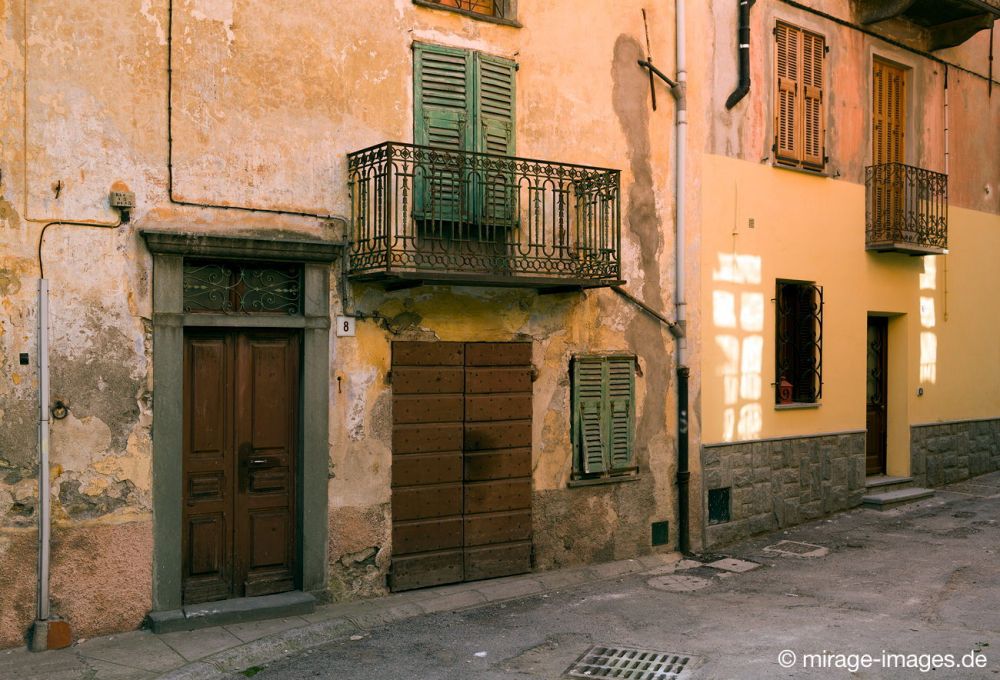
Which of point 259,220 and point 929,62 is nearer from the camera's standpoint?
point 259,220

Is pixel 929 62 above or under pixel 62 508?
above

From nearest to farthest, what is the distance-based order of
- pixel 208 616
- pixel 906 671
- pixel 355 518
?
1. pixel 906 671
2. pixel 208 616
3. pixel 355 518

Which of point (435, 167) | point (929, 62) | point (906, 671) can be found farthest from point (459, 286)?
point (929, 62)

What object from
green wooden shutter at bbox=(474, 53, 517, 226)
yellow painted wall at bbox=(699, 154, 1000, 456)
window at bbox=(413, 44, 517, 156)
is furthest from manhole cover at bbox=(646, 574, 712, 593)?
window at bbox=(413, 44, 517, 156)

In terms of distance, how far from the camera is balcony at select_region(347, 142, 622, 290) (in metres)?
8.83

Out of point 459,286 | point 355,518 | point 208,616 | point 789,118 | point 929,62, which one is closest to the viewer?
point 208,616

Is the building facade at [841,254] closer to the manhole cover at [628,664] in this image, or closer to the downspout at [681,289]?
the downspout at [681,289]

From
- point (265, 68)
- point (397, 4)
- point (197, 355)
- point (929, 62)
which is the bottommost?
point (197, 355)

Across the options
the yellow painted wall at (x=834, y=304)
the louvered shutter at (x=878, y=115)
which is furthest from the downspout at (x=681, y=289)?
the louvered shutter at (x=878, y=115)

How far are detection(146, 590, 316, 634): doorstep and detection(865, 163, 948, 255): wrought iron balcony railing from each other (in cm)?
928

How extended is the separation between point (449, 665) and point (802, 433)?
7.05 metres

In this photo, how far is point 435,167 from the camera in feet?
30.8

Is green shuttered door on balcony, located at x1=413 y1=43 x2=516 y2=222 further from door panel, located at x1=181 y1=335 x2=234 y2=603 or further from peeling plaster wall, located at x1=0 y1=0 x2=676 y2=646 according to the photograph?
door panel, located at x1=181 y1=335 x2=234 y2=603

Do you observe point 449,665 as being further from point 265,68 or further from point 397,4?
point 397,4
